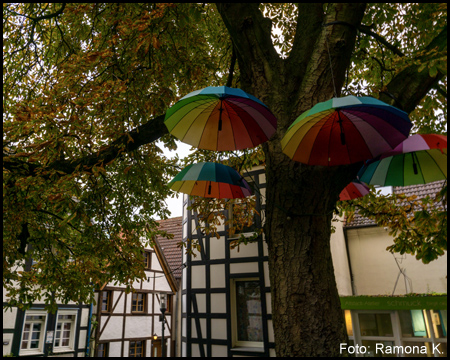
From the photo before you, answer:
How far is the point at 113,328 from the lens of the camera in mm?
16766

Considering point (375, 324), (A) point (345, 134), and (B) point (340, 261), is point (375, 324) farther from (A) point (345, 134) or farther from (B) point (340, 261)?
(A) point (345, 134)

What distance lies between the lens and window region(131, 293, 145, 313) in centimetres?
1824

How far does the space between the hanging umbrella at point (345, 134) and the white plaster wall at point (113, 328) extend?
16.6 m

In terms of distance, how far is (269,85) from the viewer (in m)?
3.58

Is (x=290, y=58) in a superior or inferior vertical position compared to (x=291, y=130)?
superior

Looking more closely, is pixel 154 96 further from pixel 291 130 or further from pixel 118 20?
pixel 291 130

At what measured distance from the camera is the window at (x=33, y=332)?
1308 centimetres

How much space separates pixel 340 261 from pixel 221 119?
9759 millimetres

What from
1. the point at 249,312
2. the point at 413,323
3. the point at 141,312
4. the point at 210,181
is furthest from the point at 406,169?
the point at 141,312

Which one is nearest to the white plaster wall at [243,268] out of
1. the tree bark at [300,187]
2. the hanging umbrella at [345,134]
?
the tree bark at [300,187]

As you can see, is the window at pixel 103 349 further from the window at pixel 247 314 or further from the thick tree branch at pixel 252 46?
the thick tree branch at pixel 252 46

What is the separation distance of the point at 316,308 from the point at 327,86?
2.06m

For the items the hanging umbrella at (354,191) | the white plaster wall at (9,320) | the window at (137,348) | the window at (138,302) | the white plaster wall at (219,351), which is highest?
the hanging umbrella at (354,191)

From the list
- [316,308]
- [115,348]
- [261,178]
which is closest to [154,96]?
[316,308]
